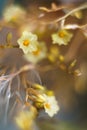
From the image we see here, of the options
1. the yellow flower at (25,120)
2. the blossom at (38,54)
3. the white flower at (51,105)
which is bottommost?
the yellow flower at (25,120)

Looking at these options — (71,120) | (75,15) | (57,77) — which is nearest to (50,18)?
(75,15)

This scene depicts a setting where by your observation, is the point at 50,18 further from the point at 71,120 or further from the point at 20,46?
the point at 71,120

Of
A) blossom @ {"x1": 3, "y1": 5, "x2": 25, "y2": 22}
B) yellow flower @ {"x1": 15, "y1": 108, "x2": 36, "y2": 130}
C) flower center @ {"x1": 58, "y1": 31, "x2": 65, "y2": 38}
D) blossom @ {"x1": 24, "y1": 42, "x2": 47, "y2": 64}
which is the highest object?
blossom @ {"x1": 3, "y1": 5, "x2": 25, "y2": 22}

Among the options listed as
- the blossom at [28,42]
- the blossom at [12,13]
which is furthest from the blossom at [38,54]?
the blossom at [12,13]

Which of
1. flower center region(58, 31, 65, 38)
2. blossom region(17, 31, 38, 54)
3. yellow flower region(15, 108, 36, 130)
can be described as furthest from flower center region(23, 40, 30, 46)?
yellow flower region(15, 108, 36, 130)

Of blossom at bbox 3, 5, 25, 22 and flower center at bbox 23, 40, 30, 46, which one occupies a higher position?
blossom at bbox 3, 5, 25, 22

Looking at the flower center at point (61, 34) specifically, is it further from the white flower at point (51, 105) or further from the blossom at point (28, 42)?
the white flower at point (51, 105)

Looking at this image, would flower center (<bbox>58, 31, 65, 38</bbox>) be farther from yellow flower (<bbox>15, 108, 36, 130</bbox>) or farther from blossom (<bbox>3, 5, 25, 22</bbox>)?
yellow flower (<bbox>15, 108, 36, 130</bbox>)
